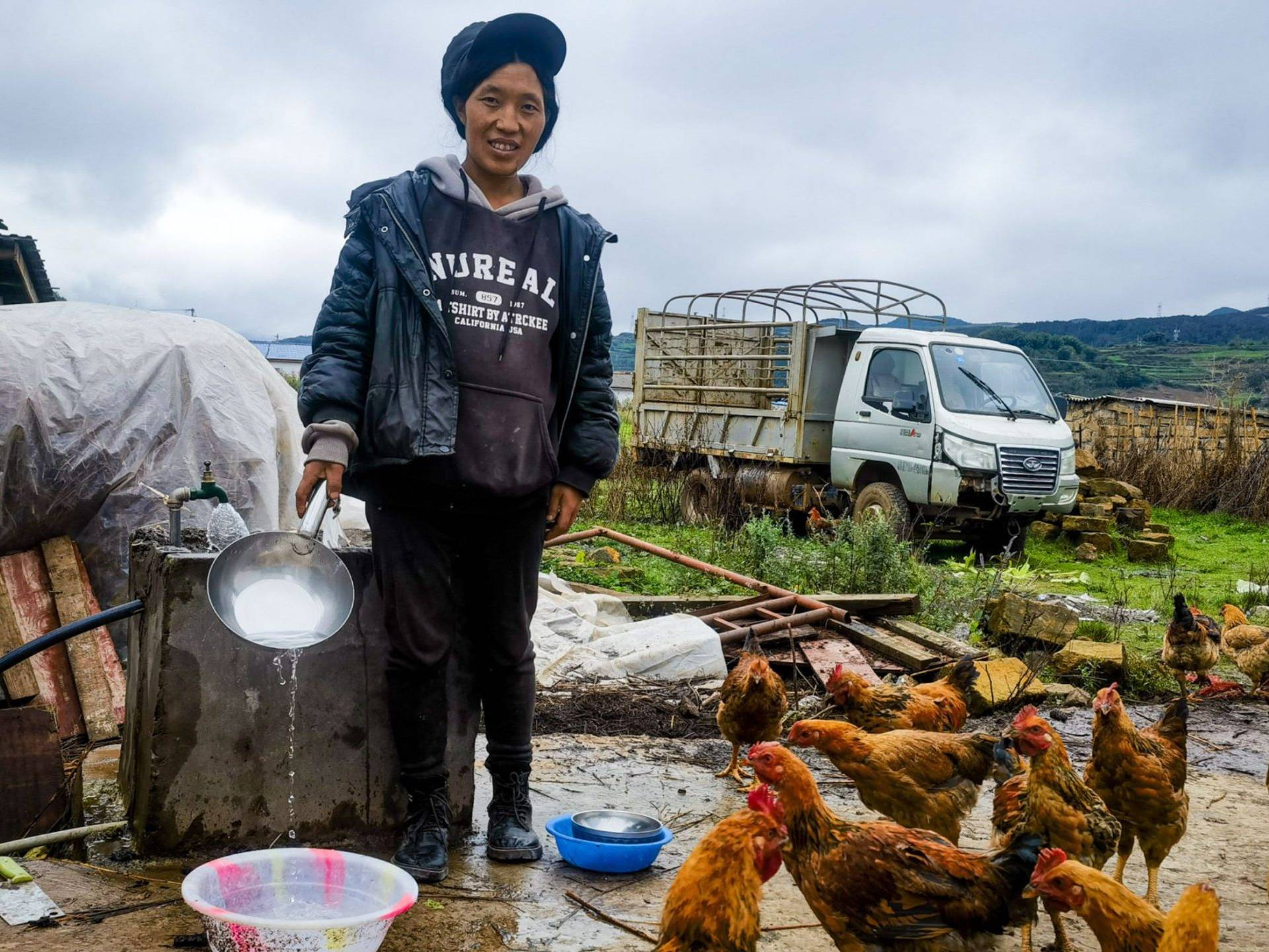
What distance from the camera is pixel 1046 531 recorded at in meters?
14.8

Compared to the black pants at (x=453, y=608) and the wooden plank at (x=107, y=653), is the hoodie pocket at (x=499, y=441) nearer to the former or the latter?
the black pants at (x=453, y=608)

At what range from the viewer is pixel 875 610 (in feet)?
25.0

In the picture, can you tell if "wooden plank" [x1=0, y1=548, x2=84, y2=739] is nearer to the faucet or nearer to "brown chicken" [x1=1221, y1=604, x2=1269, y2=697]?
the faucet

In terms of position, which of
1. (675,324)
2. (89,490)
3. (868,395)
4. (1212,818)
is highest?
(675,324)

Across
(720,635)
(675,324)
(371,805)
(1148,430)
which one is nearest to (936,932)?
(371,805)

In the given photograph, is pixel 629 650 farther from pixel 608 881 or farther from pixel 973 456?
pixel 973 456

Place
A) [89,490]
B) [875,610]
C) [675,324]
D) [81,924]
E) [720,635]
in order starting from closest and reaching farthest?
[81,924] < [89,490] < [720,635] < [875,610] < [675,324]

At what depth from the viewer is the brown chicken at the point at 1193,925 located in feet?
7.44

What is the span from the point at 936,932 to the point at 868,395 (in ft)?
35.1

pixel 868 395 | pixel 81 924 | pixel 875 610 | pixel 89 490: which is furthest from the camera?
pixel 868 395

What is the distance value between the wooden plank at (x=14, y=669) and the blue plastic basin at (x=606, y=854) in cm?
Result: 269

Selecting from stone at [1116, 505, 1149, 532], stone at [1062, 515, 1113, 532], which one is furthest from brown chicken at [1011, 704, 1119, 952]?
stone at [1116, 505, 1149, 532]

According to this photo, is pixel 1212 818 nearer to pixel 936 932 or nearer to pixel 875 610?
pixel 936 932

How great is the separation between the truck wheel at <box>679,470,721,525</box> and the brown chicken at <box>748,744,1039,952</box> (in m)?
11.0
